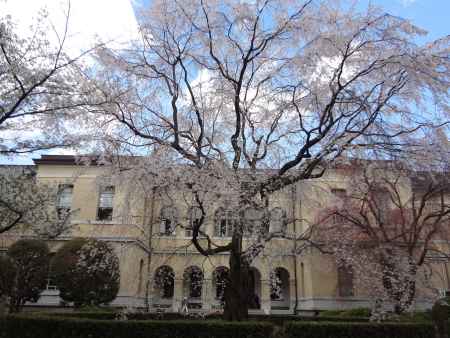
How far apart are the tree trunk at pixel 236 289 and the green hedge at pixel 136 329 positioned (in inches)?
60.0

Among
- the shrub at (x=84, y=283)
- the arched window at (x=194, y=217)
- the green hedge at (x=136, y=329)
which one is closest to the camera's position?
the green hedge at (x=136, y=329)

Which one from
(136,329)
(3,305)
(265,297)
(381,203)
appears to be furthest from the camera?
(265,297)

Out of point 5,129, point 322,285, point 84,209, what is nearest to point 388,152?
point 5,129

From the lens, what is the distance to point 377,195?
60.2 feet

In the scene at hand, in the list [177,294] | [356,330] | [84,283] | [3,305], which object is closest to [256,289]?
[177,294]

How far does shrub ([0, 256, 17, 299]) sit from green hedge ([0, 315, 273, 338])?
7.93 metres

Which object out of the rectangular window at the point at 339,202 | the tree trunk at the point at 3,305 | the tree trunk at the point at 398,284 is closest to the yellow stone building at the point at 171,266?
the rectangular window at the point at 339,202

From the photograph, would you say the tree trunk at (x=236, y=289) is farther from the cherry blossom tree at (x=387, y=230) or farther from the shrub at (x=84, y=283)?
the shrub at (x=84, y=283)

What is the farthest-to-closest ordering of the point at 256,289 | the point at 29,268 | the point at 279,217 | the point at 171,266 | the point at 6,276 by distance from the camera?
1. the point at 256,289
2. the point at 171,266
3. the point at 29,268
4. the point at 6,276
5. the point at 279,217

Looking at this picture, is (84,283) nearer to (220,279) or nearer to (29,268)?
(29,268)

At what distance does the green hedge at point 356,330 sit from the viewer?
10.6 meters

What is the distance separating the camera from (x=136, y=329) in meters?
Result: 10.2

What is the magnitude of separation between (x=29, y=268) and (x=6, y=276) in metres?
0.91

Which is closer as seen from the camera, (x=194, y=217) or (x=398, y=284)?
(x=194, y=217)
